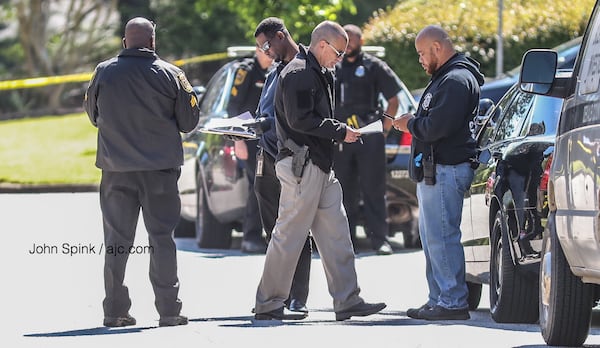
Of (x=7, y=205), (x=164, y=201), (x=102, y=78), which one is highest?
(x=102, y=78)

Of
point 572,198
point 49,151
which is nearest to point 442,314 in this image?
point 572,198

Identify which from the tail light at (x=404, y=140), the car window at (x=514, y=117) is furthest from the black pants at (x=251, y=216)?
the car window at (x=514, y=117)

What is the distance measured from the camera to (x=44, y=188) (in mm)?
23094

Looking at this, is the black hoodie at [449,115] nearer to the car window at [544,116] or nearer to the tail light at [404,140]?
the car window at [544,116]

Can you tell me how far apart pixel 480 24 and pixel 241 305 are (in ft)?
42.9

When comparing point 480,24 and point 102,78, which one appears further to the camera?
point 480,24

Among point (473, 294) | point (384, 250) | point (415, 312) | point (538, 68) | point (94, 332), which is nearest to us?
point (538, 68)

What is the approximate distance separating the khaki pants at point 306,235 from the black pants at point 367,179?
4.59 m

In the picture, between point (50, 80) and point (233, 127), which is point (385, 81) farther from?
point (50, 80)

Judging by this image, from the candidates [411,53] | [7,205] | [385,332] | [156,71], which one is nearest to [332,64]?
[156,71]

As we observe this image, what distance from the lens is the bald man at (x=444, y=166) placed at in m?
9.58

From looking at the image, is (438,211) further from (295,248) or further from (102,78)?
(102,78)

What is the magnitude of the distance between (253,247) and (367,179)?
1.16 metres

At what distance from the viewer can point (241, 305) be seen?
10844 millimetres
